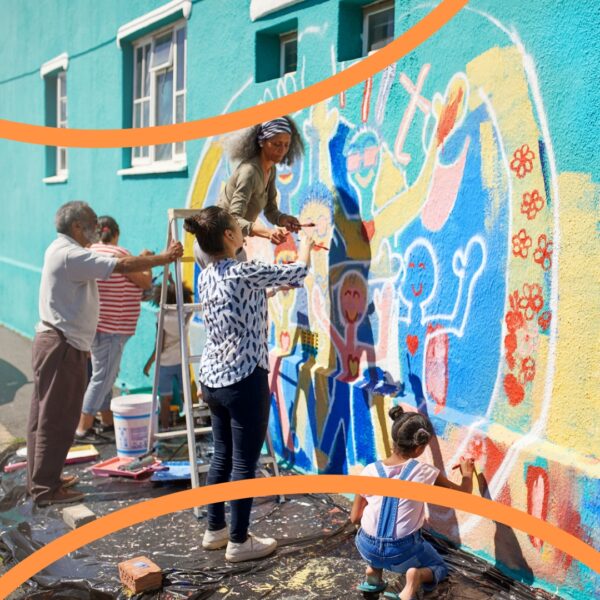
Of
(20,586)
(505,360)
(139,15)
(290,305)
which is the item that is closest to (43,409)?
(20,586)

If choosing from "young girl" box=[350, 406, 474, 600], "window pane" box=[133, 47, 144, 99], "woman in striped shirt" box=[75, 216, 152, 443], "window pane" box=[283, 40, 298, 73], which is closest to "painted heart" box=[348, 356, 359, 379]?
"young girl" box=[350, 406, 474, 600]

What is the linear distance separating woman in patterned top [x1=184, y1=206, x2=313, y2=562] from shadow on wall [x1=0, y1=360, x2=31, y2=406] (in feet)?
14.6

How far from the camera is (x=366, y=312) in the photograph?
506 centimetres

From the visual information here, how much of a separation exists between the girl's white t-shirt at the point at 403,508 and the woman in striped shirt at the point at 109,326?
3288 millimetres

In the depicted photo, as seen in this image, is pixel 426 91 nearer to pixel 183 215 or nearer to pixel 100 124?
pixel 183 215

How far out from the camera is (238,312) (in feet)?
13.6

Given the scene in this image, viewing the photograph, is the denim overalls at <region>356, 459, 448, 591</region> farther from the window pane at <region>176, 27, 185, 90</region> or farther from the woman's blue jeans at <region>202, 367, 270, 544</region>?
the window pane at <region>176, 27, 185, 90</region>

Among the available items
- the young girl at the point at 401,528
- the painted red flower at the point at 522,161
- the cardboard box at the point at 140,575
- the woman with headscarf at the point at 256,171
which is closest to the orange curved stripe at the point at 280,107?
the woman with headscarf at the point at 256,171

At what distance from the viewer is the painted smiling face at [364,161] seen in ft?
16.1

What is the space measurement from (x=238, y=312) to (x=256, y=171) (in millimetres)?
1253

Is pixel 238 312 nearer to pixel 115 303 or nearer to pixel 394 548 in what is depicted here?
pixel 394 548

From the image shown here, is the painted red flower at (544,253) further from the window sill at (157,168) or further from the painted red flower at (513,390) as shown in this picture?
the window sill at (157,168)

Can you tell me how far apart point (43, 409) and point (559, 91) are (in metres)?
3.71

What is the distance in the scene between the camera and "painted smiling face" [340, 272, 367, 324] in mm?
5086
